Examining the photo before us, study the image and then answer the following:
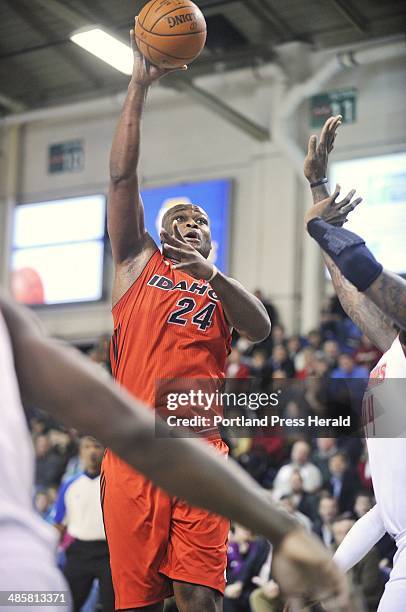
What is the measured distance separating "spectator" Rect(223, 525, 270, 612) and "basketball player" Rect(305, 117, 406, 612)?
14.1 ft

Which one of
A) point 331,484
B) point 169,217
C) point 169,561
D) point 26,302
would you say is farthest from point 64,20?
point 26,302

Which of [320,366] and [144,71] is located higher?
[144,71]

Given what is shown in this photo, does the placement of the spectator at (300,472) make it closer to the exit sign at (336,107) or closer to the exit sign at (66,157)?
the exit sign at (336,107)

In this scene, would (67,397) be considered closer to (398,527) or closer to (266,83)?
(398,527)

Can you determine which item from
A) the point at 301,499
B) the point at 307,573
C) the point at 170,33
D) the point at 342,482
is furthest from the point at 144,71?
the point at 342,482

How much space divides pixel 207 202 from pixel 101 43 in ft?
24.1

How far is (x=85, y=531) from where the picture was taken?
8.54 m

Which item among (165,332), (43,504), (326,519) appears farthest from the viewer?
(43,504)

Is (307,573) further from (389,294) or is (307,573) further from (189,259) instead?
(189,259)

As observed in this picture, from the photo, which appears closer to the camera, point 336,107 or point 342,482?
point 342,482

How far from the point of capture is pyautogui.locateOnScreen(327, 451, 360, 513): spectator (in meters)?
9.51

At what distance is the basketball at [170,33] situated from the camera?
4508 mm

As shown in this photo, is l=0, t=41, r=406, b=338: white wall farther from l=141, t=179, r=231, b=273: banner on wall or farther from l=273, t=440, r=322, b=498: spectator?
l=273, t=440, r=322, b=498: spectator

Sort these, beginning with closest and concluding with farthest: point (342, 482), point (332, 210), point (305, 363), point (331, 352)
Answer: point (332, 210) → point (342, 482) → point (331, 352) → point (305, 363)
